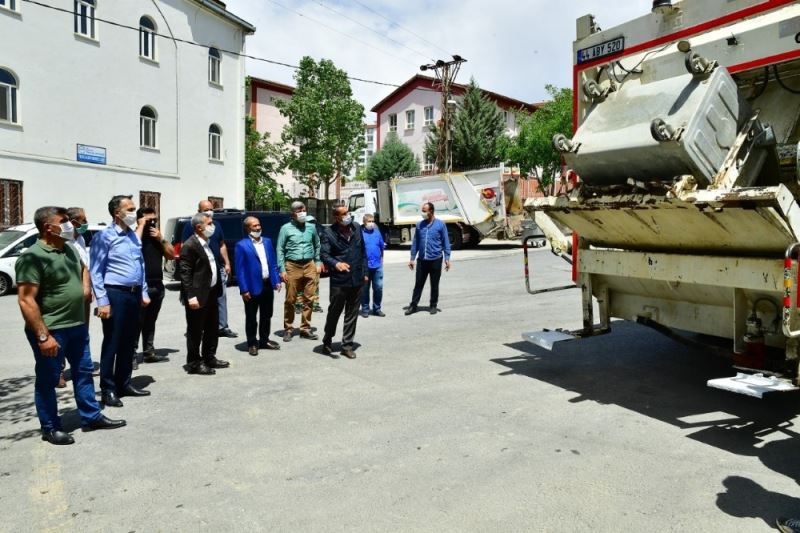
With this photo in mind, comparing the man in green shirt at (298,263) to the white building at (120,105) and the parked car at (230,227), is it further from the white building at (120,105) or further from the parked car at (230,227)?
the white building at (120,105)

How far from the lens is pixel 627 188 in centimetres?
494

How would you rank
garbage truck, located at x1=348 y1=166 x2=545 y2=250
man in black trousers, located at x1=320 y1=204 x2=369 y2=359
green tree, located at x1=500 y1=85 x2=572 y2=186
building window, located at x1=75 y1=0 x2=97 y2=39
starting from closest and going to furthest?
man in black trousers, located at x1=320 y1=204 x2=369 y2=359 < building window, located at x1=75 y1=0 x2=97 y2=39 < garbage truck, located at x1=348 y1=166 x2=545 y2=250 < green tree, located at x1=500 y1=85 x2=572 y2=186

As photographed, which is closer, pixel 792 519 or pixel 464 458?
pixel 792 519

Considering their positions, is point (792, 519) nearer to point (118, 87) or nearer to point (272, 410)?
point (272, 410)

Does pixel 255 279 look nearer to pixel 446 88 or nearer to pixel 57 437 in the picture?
pixel 57 437

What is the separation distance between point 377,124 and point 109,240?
Result: 45365 millimetres

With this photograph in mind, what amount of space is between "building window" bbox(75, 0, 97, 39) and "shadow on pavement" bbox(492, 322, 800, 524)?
723 inches

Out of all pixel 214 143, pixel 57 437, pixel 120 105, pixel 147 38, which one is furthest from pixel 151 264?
pixel 214 143

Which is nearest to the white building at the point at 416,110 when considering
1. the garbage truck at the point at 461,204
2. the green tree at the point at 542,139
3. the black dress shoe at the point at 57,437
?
the green tree at the point at 542,139

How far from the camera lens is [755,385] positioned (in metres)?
4.18

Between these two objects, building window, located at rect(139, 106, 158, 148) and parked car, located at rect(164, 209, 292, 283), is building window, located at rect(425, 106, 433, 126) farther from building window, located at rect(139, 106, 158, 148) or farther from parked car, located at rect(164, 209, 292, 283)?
parked car, located at rect(164, 209, 292, 283)

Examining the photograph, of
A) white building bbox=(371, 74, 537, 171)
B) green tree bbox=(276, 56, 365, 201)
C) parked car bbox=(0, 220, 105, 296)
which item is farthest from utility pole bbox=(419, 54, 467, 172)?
parked car bbox=(0, 220, 105, 296)

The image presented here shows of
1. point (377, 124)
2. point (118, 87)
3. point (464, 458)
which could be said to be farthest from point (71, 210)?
point (377, 124)

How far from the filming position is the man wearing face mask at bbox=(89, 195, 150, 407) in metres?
5.31
